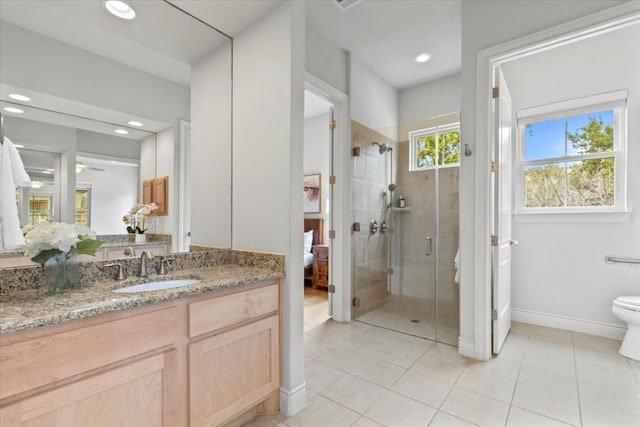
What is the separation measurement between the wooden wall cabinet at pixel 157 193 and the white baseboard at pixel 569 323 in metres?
3.54

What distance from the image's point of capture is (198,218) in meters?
2.02

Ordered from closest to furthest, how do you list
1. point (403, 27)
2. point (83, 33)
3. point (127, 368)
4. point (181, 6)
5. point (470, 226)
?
point (127, 368)
point (83, 33)
point (181, 6)
point (470, 226)
point (403, 27)

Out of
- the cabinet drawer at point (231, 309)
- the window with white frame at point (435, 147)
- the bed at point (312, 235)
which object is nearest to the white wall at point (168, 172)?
the cabinet drawer at point (231, 309)

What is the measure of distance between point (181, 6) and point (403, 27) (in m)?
1.95

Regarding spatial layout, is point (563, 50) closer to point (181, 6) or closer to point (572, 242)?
point (572, 242)

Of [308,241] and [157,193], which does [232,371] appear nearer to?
[157,193]

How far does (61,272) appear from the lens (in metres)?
1.23

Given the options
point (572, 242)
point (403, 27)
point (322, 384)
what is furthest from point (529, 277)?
point (403, 27)

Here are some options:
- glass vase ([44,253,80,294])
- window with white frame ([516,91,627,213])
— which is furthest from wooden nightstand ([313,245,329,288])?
glass vase ([44,253,80,294])

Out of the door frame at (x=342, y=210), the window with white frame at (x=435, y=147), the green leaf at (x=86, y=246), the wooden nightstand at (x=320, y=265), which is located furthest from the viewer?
the wooden nightstand at (x=320, y=265)

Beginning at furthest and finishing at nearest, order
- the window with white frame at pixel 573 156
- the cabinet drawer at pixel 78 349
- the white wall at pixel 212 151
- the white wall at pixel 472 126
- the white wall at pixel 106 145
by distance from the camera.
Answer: the window with white frame at pixel 573 156
the white wall at pixel 472 126
the white wall at pixel 212 151
the white wall at pixel 106 145
the cabinet drawer at pixel 78 349

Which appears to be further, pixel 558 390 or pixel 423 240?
pixel 423 240

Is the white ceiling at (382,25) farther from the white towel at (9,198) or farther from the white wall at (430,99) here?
the white towel at (9,198)

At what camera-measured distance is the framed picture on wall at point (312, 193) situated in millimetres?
5113
